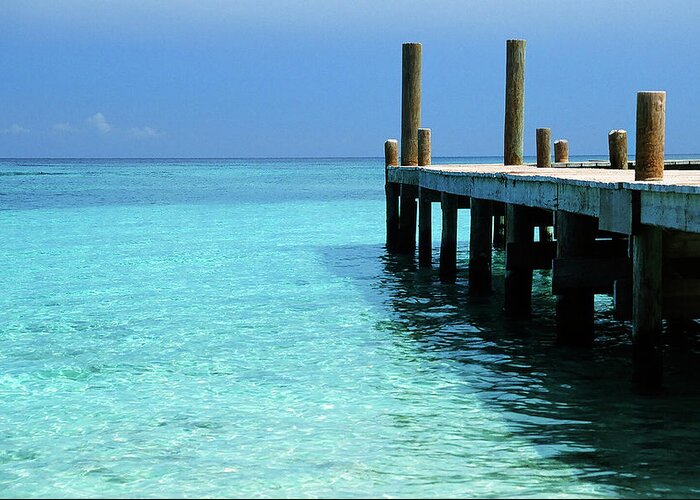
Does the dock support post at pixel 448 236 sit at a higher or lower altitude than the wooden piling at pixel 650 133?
lower

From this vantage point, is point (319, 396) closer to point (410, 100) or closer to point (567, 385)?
point (567, 385)

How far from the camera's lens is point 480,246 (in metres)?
13.1

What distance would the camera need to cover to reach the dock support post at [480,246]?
12680mm

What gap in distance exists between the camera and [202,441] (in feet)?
22.9

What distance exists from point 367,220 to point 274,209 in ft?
23.5

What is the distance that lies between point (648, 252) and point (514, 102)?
6.81 m

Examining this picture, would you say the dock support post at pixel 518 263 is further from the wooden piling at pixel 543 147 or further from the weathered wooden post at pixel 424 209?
the weathered wooden post at pixel 424 209

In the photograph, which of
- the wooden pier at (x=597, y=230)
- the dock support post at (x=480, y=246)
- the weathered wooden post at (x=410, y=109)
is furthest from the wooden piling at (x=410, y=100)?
the dock support post at (x=480, y=246)

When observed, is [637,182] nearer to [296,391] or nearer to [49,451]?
[296,391]

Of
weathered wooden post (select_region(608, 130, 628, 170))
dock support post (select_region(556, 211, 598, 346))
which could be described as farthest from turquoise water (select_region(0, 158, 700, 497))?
weathered wooden post (select_region(608, 130, 628, 170))

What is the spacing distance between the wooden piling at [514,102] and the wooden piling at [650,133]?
6164mm

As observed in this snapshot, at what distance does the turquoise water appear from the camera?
6281 mm

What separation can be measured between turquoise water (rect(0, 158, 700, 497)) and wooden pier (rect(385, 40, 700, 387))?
477 mm

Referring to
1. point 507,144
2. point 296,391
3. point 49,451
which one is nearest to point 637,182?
point 296,391
